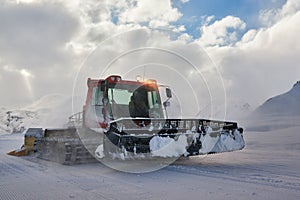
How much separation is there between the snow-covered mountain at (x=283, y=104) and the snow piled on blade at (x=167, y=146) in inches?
1083

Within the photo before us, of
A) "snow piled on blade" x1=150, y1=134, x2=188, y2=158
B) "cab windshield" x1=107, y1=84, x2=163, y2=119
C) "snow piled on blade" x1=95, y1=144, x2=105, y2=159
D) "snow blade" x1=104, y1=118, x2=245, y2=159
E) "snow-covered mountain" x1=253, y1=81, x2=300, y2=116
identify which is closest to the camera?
"snow blade" x1=104, y1=118, x2=245, y2=159

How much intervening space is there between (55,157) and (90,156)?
144 cm

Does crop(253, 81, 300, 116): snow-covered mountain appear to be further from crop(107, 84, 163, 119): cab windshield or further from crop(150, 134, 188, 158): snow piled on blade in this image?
crop(150, 134, 188, 158): snow piled on blade

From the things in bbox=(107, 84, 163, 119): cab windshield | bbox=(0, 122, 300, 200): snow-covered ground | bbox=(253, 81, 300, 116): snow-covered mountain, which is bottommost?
bbox=(0, 122, 300, 200): snow-covered ground

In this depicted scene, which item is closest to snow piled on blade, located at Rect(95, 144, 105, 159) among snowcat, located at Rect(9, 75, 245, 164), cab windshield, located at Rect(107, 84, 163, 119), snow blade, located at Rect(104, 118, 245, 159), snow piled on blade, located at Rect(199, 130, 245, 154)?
snowcat, located at Rect(9, 75, 245, 164)

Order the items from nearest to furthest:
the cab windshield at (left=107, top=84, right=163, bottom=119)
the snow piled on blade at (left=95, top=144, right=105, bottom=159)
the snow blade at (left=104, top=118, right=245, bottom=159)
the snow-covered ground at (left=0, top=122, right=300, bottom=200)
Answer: the snow-covered ground at (left=0, top=122, right=300, bottom=200) < the snow blade at (left=104, top=118, right=245, bottom=159) < the snow piled on blade at (left=95, top=144, right=105, bottom=159) < the cab windshield at (left=107, top=84, right=163, bottom=119)

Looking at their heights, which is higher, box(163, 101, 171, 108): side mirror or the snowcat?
box(163, 101, 171, 108): side mirror

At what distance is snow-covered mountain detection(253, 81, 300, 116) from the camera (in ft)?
109

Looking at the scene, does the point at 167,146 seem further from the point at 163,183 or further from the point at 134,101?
the point at 134,101

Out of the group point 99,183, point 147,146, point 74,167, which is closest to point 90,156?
point 74,167

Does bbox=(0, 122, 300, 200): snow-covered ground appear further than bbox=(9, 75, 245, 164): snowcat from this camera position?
No

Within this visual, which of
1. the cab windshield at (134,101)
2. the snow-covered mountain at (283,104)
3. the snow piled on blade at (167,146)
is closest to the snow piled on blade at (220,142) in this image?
the snow piled on blade at (167,146)

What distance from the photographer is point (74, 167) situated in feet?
24.9

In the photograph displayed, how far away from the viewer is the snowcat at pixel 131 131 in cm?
675
